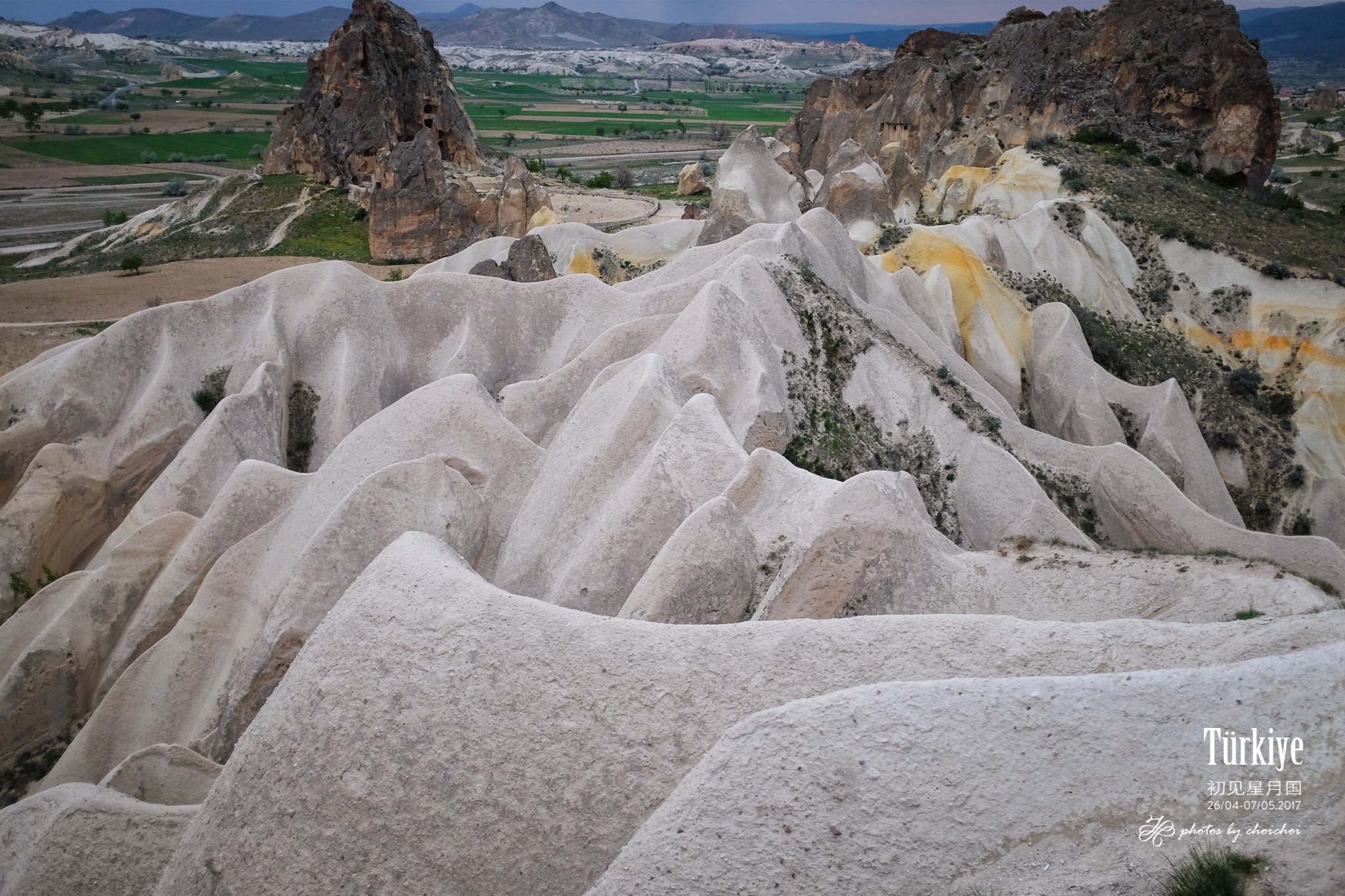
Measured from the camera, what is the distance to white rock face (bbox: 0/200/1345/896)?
5871 millimetres

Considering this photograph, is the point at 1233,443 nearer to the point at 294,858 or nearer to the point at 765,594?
the point at 765,594

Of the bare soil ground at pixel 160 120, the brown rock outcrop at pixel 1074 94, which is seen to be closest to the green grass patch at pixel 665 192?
the brown rock outcrop at pixel 1074 94

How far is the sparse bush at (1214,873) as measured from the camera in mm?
5062

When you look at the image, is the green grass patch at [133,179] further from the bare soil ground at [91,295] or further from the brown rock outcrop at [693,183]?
the bare soil ground at [91,295]

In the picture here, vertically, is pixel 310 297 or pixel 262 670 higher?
pixel 310 297

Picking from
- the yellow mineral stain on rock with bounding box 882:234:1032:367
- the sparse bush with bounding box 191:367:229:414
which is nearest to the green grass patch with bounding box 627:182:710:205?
the yellow mineral stain on rock with bounding box 882:234:1032:367

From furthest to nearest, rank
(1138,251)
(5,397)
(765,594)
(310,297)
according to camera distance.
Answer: (1138,251) → (310,297) → (5,397) → (765,594)

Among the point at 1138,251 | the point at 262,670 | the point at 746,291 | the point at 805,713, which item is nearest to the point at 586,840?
the point at 805,713

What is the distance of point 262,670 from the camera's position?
1198cm

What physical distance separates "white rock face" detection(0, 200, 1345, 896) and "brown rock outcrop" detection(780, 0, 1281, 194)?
1109 inches

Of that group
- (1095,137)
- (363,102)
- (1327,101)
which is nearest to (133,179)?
(363,102)

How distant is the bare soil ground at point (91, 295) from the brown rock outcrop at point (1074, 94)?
3191cm

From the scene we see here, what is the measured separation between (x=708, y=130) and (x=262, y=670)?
132 meters

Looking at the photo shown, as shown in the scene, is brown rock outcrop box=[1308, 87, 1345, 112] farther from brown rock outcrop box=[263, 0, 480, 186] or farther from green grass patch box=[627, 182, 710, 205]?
brown rock outcrop box=[263, 0, 480, 186]
